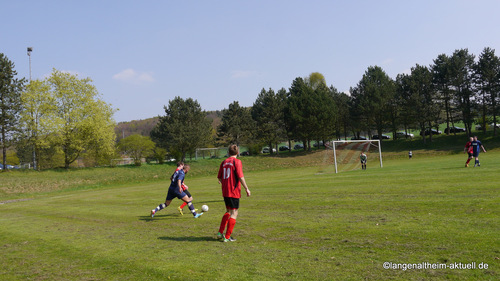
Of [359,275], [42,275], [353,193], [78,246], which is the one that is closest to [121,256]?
[42,275]

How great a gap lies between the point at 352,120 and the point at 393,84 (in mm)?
11374

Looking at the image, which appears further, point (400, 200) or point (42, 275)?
point (400, 200)

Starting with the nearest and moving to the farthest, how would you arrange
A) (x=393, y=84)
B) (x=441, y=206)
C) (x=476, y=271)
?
(x=476, y=271) → (x=441, y=206) → (x=393, y=84)

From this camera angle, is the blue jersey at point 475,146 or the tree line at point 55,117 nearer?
the blue jersey at point 475,146

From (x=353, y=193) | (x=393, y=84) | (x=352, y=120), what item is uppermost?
(x=393, y=84)

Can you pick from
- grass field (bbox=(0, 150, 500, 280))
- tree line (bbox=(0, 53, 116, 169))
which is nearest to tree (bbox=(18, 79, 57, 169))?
tree line (bbox=(0, 53, 116, 169))

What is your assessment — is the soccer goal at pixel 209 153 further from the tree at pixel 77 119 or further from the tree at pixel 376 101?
the tree at pixel 376 101

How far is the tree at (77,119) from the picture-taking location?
48.7 metres

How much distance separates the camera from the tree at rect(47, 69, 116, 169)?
48.7 meters

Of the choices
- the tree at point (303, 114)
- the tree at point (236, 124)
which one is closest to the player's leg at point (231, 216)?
the tree at point (303, 114)

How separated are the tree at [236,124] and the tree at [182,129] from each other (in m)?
4.20

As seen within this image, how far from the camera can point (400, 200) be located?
12.6 m

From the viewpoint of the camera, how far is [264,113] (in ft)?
244

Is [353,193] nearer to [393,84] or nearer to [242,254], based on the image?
[242,254]
